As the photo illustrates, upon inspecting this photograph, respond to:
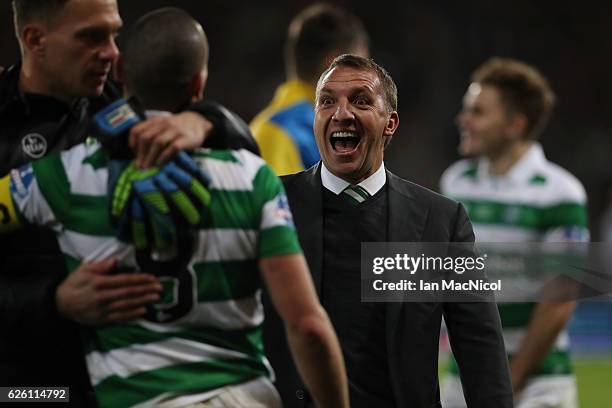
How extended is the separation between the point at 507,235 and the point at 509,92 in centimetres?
71

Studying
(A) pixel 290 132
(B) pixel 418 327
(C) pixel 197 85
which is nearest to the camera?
(C) pixel 197 85

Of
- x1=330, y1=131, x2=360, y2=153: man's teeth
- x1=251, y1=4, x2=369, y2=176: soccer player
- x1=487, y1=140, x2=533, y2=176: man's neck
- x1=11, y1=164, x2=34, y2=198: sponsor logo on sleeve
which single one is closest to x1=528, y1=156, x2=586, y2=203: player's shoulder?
x1=487, y1=140, x2=533, y2=176: man's neck

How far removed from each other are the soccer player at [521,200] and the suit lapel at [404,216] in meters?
1.68

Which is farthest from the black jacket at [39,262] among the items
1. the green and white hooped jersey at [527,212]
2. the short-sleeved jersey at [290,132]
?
the green and white hooped jersey at [527,212]

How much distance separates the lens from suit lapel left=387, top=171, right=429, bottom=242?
247cm

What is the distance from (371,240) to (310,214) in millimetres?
165

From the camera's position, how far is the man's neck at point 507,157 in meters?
4.39

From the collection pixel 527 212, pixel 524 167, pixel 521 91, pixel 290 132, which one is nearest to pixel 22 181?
pixel 290 132

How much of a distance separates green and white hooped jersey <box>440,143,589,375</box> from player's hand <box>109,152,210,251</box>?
2320mm

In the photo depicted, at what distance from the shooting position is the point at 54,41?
8.59ft

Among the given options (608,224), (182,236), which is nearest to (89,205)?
(182,236)

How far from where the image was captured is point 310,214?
8.10 ft

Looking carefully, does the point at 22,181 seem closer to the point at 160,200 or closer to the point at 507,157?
the point at 160,200

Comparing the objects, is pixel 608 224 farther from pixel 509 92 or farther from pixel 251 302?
pixel 251 302
